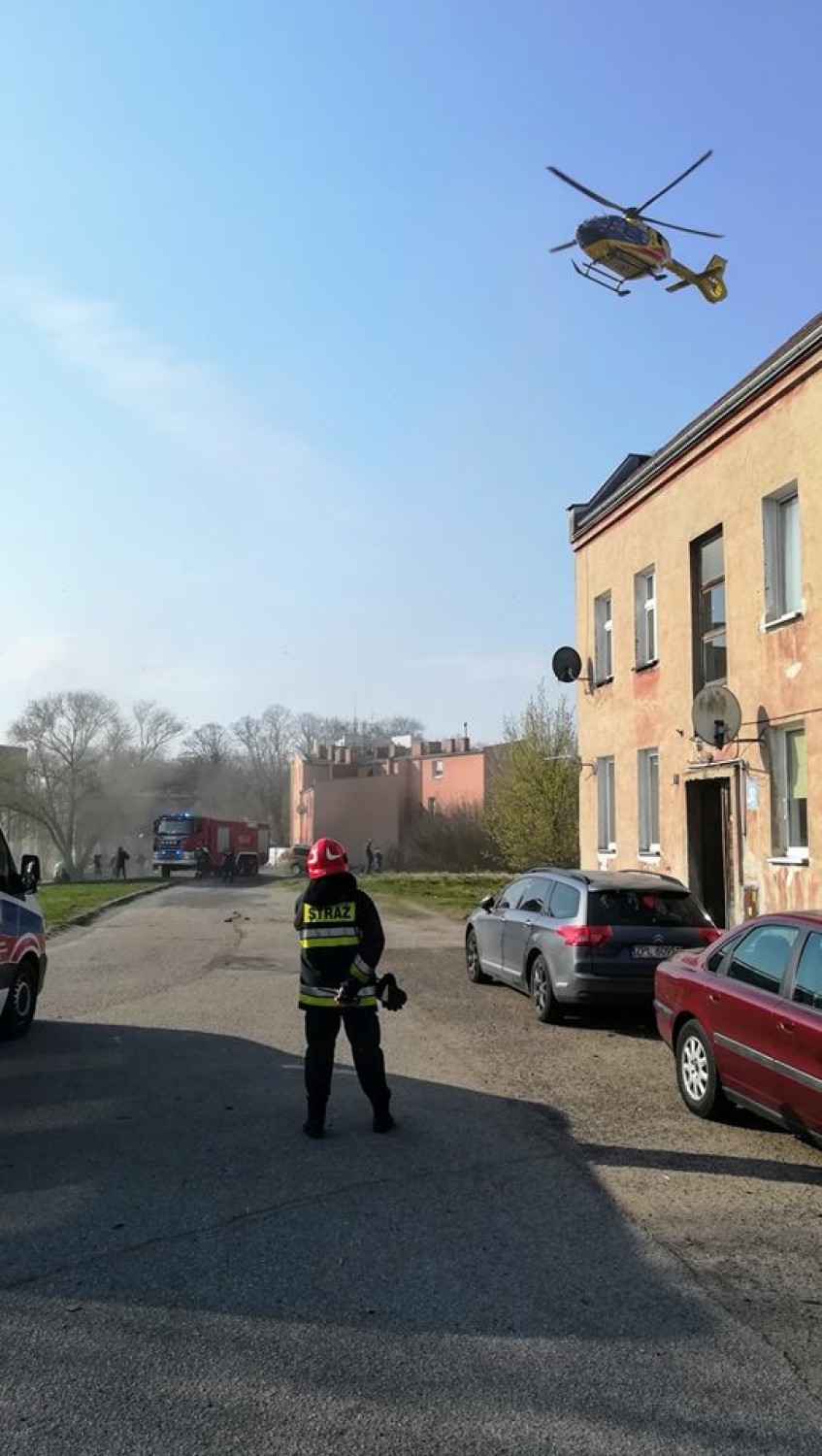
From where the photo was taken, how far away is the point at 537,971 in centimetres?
1107

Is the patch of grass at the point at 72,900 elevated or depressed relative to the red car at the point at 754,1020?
depressed

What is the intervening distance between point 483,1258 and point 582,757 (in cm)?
1597

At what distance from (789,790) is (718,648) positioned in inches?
109

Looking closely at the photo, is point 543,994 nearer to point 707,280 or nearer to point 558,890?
point 558,890

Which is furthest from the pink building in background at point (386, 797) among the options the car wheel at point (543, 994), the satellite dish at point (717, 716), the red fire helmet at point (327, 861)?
the red fire helmet at point (327, 861)

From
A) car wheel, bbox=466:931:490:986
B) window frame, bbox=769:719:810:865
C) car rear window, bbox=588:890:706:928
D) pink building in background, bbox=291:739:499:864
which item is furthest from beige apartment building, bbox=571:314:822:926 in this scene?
pink building in background, bbox=291:739:499:864

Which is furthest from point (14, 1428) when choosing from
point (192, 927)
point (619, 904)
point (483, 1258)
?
point (192, 927)

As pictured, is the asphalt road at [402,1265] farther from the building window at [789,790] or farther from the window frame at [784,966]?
the building window at [789,790]

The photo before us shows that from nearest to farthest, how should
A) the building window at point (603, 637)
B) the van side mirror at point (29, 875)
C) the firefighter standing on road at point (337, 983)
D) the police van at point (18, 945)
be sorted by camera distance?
the firefighter standing on road at point (337, 983), the police van at point (18, 945), the van side mirror at point (29, 875), the building window at point (603, 637)

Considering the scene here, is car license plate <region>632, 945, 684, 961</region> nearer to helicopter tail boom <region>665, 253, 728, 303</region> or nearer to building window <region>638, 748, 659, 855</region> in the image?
building window <region>638, 748, 659, 855</region>

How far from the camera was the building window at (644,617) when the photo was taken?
58.7 feet

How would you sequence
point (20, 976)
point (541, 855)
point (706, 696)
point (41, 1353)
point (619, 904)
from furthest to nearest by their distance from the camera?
1. point (541, 855)
2. point (706, 696)
3. point (619, 904)
4. point (20, 976)
5. point (41, 1353)

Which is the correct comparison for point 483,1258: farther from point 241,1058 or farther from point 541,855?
point 541,855

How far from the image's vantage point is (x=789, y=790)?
13.6m
